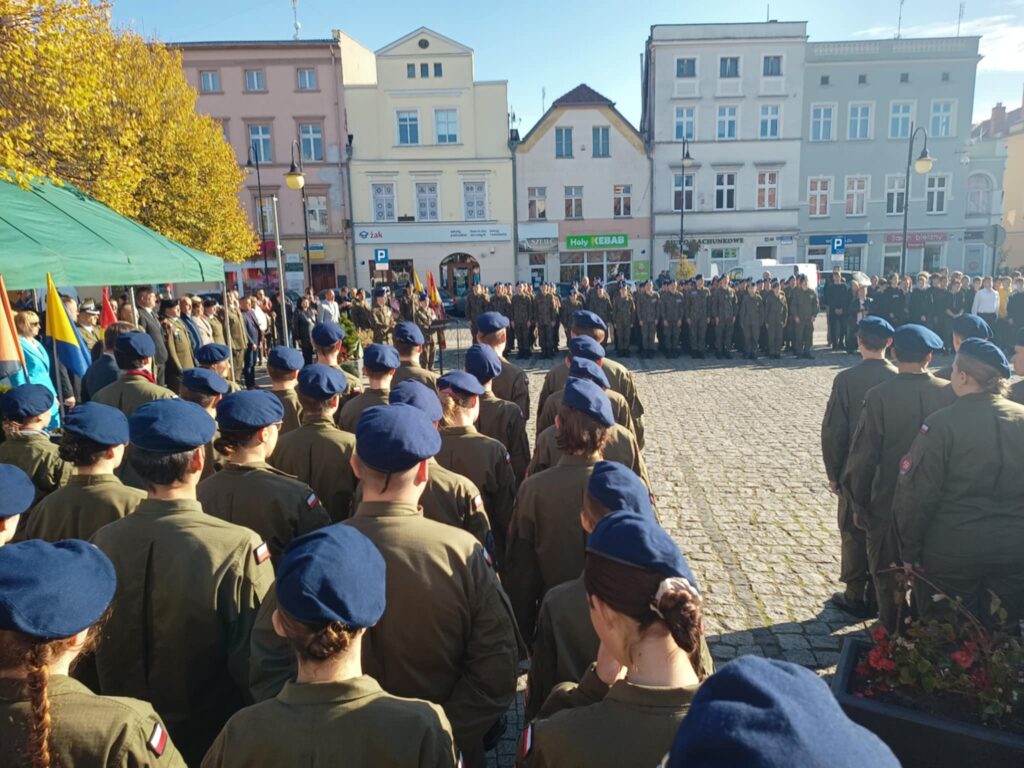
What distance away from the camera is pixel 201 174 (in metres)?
23.5

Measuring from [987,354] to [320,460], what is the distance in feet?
13.4

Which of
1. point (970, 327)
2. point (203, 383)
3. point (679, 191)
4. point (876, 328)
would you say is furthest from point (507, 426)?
point (679, 191)

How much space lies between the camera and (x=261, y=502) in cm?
355

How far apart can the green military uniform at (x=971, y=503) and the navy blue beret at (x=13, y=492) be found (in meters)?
4.54

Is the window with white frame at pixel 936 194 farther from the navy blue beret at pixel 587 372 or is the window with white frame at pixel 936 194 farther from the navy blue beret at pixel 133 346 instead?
the navy blue beret at pixel 133 346

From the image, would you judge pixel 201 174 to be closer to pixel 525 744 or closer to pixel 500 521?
pixel 500 521

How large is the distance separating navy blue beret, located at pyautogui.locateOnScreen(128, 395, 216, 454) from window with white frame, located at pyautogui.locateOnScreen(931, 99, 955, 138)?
46123 mm

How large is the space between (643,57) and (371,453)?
46.8 metres

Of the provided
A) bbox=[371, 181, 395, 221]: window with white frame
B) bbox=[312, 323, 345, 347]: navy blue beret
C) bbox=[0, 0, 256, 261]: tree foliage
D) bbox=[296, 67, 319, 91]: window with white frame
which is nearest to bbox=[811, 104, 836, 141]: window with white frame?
bbox=[371, 181, 395, 221]: window with white frame

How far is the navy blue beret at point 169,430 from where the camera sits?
2.99 meters

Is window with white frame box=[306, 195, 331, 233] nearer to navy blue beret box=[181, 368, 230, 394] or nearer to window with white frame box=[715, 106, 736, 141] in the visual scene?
window with white frame box=[715, 106, 736, 141]

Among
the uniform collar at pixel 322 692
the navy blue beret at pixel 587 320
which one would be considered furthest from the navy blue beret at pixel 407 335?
the uniform collar at pixel 322 692

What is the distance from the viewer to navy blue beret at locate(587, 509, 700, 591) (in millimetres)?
1828

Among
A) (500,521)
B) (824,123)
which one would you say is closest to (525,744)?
(500,521)
